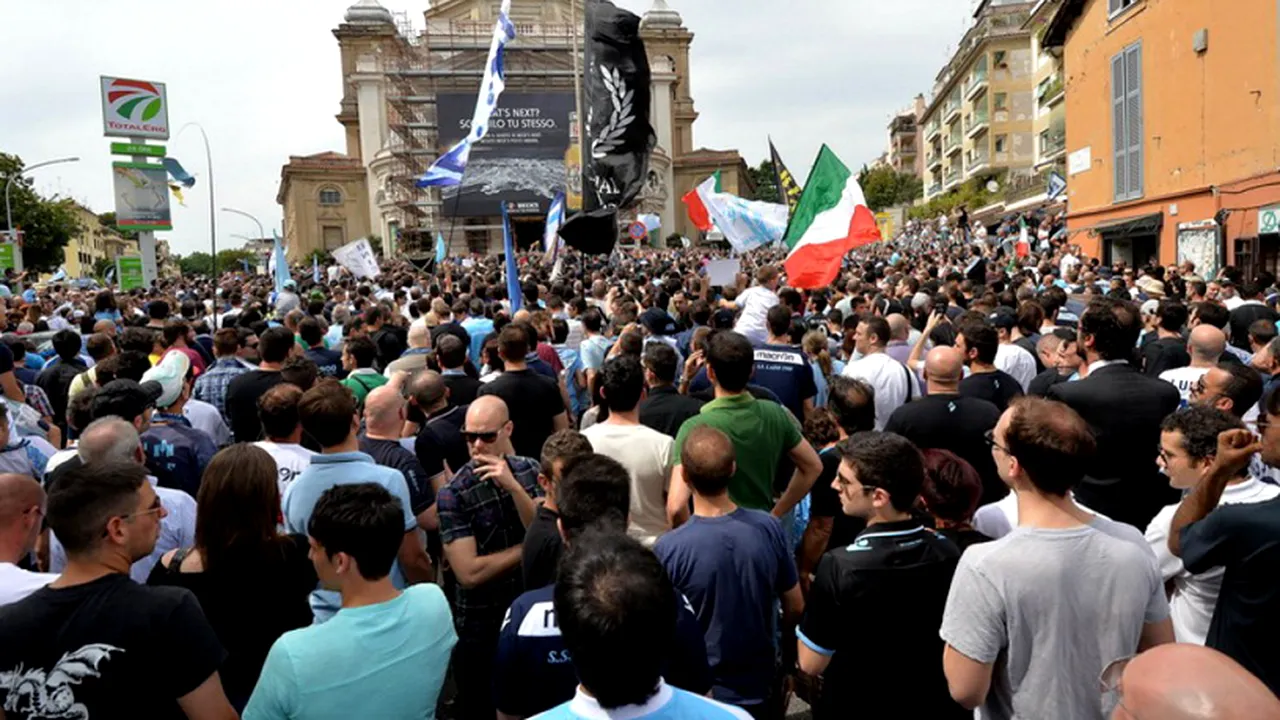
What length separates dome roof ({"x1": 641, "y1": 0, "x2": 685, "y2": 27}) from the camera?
76.4m

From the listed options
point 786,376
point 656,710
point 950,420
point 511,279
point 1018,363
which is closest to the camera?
point 656,710

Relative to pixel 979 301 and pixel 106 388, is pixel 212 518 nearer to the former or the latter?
pixel 106 388

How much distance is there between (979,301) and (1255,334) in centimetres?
267

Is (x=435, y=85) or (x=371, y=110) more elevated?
(x=435, y=85)

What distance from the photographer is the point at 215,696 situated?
2590 millimetres

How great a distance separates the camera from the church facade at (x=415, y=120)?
205 feet

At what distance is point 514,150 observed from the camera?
60344 millimetres

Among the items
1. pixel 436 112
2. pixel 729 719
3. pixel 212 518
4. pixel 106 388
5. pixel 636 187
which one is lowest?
pixel 729 719

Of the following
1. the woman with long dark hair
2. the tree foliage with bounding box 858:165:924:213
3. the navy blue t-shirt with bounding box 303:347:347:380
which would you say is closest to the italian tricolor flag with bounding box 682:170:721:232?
the navy blue t-shirt with bounding box 303:347:347:380

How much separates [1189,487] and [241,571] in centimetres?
370

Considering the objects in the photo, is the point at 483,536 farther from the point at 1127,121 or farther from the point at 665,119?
the point at 665,119

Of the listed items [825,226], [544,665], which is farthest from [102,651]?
[825,226]

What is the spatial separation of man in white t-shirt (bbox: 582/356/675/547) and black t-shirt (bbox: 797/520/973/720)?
1.43m

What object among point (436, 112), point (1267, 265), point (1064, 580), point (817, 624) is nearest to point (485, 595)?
point (817, 624)
